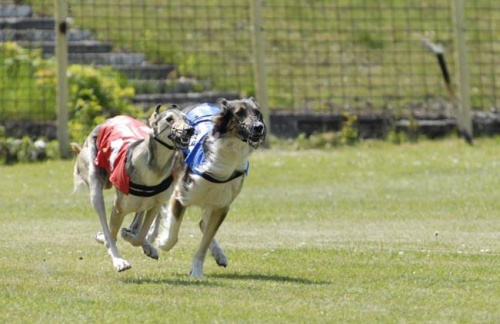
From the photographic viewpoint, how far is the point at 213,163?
30.7 feet

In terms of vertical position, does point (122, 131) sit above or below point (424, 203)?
above

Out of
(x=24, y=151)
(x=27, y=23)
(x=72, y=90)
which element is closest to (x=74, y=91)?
(x=72, y=90)

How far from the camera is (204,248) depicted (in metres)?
9.64

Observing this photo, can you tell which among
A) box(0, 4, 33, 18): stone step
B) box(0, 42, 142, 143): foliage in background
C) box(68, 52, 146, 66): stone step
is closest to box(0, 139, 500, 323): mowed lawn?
box(0, 42, 142, 143): foliage in background

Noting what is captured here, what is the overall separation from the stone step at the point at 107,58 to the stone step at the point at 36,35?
50 centimetres

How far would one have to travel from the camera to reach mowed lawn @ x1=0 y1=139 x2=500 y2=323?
794 cm

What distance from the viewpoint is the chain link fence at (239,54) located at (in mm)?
20953

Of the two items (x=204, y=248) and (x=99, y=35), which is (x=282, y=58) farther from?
(x=204, y=248)

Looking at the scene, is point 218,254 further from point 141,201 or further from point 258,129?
point 258,129

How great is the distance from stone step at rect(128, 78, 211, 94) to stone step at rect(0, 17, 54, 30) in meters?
1.90

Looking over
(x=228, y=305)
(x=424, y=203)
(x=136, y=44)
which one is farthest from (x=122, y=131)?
(x=136, y=44)

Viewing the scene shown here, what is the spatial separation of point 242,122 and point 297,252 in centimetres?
208

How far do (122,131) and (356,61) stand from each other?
1342 cm

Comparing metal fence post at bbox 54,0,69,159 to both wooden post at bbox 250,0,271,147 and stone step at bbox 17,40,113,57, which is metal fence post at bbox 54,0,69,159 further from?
wooden post at bbox 250,0,271,147
